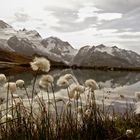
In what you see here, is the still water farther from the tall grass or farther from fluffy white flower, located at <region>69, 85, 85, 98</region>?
fluffy white flower, located at <region>69, 85, 85, 98</region>

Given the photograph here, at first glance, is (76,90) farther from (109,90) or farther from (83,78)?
(83,78)

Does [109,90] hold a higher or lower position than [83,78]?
lower

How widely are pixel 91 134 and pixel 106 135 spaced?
2.32 ft

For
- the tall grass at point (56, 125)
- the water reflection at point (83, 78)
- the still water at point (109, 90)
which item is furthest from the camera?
the water reflection at point (83, 78)

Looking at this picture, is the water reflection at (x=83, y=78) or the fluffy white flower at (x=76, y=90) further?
the water reflection at (x=83, y=78)

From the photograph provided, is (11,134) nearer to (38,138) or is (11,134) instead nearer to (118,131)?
(38,138)

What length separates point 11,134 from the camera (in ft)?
21.6

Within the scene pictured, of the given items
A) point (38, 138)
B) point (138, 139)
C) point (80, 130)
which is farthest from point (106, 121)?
point (38, 138)

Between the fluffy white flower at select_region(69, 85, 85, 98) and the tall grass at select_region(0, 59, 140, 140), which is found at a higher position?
the fluffy white flower at select_region(69, 85, 85, 98)

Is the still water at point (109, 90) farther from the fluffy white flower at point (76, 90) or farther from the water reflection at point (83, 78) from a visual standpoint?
the fluffy white flower at point (76, 90)

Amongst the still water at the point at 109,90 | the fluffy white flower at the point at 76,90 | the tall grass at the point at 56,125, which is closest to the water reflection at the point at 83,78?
the still water at the point at 109,90

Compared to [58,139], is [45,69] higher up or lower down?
higher up

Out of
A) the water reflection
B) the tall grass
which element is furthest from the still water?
the tall grass

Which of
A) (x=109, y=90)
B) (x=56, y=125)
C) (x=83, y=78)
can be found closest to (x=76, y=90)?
(x=56, y=125)
